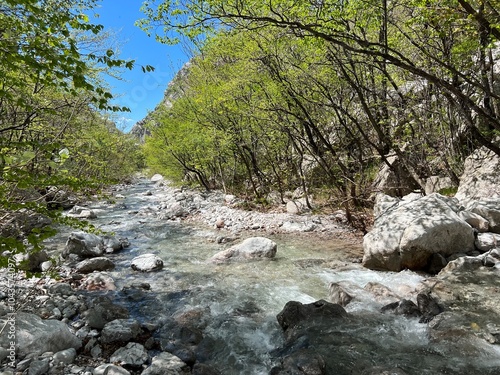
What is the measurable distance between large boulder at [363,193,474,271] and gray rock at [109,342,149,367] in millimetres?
6305

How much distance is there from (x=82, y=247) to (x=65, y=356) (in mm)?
6766

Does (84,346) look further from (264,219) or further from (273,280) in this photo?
(264,219)

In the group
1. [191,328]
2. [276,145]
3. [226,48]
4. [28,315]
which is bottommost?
[191,328]

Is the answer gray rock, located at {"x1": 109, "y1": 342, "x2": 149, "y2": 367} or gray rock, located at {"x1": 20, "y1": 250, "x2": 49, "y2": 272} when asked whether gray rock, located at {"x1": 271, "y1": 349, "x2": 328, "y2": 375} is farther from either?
gray rock, located at {"x1": 20, "y1": 250, "x2": 49, "y2": 272}

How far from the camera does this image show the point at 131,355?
491 cm

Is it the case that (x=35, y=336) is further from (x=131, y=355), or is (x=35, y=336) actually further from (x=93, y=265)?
(x=93, y=265)

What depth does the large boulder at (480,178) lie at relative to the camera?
10641mm

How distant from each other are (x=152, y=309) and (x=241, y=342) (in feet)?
7.94

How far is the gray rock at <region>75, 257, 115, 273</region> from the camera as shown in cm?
916

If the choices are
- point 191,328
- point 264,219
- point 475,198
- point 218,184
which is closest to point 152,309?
point 191,328

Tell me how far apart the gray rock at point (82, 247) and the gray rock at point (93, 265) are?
50.8 inches

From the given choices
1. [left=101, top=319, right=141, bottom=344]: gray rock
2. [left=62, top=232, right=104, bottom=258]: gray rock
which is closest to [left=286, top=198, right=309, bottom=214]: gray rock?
[left=62, top=232, right=104, bottom=258]: gray rock

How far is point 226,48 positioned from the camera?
1400 centimetres

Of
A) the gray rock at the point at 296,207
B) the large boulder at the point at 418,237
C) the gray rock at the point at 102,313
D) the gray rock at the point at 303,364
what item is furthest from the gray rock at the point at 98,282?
the gray rock at the point at 296,207
